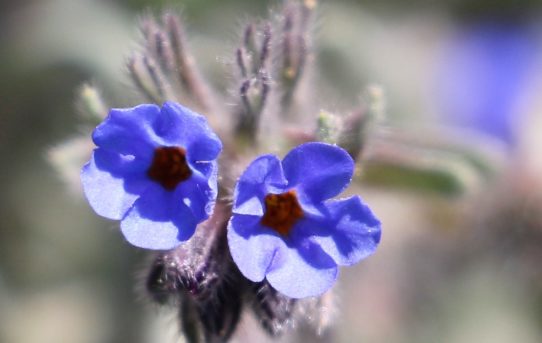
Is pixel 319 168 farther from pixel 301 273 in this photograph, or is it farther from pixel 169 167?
pixel 169 167

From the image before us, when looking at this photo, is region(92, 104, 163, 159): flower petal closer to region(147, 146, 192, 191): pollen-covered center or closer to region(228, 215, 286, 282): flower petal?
region(147, 146, 192, 191): pollen-covered center

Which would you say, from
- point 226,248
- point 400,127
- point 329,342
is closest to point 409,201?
point 400,127

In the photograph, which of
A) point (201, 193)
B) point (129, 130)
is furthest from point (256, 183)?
point (129, 130)

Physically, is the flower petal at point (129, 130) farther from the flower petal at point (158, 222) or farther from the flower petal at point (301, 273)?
the flower petal at point (301, 273)

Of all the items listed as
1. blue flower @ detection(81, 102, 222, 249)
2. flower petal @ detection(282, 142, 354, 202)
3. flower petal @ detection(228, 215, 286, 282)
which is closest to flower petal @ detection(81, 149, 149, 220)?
blue flower @ detection(81, 102, 222, 249)

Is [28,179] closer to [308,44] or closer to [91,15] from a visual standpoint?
[91,15]

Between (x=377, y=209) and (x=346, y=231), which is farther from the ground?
(x=346, y=231)
